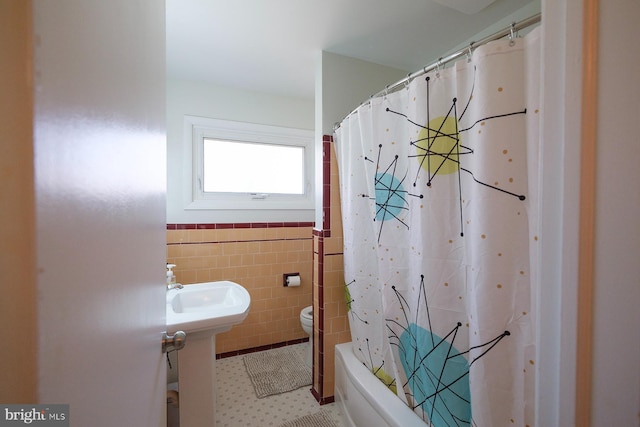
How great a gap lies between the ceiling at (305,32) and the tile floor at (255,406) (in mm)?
2311

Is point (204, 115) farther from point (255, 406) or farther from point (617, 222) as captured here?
point (617, 222)

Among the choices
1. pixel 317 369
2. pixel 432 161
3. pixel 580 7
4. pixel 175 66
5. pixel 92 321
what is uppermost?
pixel 175 66

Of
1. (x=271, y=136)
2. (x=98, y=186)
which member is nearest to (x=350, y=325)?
(x=98, y=186)

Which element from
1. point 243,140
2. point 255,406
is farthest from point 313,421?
point 243,140

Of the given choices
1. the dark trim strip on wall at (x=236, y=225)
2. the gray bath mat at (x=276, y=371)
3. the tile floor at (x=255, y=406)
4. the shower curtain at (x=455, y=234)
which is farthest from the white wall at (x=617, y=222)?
the dark trim strip on wall at (x=236, y=225)

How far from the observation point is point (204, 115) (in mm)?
2029

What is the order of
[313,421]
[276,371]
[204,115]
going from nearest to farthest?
[313,421]
[276,371]
[204,115]

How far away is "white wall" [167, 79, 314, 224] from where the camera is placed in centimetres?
195

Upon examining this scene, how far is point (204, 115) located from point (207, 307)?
1.51 meters

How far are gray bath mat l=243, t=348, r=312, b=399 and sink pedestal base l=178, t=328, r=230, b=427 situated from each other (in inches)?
21.7

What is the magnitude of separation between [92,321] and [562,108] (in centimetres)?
82

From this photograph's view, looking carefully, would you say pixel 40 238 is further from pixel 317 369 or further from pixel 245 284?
pixel 245 284

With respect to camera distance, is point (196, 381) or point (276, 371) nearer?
point (196, 381)

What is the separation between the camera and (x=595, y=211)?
Result: 42cm
